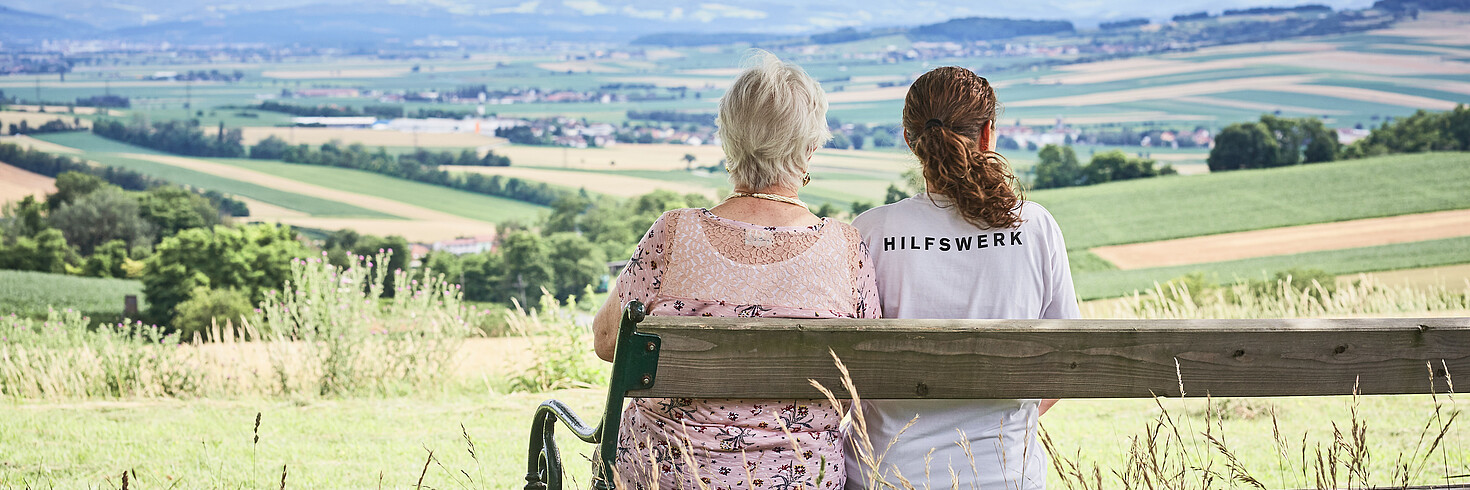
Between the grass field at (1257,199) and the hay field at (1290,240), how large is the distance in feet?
2.08

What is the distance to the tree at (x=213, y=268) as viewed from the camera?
24078 millimetres

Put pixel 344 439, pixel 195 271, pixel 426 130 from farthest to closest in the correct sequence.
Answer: pixel 426 130
pixel 195 271
pixel 344 439

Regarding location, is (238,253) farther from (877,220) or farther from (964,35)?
(964,35)

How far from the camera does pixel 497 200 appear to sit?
52.0 metres

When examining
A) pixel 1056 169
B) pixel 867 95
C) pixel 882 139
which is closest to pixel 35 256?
pixel 1056 169

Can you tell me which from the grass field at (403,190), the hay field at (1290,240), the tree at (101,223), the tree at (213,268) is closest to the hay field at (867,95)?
the grass field at (403,190)

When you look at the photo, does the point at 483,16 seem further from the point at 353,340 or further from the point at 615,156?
the point at 353,340

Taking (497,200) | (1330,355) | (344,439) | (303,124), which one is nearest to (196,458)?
(344,439)

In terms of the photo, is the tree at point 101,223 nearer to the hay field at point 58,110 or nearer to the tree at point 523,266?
the tree at point 523,266

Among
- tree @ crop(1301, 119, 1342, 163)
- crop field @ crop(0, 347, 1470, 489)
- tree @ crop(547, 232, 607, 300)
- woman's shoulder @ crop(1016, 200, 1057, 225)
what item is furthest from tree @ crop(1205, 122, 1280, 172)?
woman's shoulder @ crop(1016, 200, 1057, 225)

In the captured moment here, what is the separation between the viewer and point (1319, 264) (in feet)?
105

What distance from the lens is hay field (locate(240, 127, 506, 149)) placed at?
55.7 m

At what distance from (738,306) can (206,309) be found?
2191cm

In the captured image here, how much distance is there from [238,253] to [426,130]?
37.2 m
